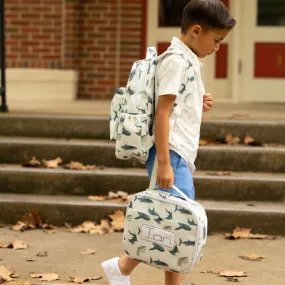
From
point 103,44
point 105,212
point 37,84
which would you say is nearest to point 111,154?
point 105,212

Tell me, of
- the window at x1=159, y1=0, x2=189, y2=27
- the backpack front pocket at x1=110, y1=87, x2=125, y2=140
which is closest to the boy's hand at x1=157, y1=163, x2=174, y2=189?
the backpack front pocket at x1=110, y1=87, x2=125, y2=140

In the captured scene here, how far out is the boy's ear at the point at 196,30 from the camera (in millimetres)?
3453

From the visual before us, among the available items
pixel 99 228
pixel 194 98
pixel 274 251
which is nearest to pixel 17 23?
pixel 99 228

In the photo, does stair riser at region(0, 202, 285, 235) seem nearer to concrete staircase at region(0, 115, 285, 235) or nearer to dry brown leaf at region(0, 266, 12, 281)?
concrete staircase at region(0, 115, 285, 235)

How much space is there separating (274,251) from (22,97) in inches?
204

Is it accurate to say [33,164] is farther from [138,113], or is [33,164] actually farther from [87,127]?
[138,113]

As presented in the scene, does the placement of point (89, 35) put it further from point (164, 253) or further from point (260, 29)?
point (164, 253)

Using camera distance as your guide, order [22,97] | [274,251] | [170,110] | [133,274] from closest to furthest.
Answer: [170,110] < [133,274] < [274,251] < [22,97]

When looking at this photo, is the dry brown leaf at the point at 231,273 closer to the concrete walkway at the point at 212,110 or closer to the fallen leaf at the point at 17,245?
the fallen leaf at the point at 17,245

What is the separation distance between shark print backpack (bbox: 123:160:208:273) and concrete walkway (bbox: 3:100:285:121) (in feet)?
11.1

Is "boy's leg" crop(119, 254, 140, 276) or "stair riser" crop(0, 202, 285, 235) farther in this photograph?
"stair riser" crop(0, 202, 285, 235)

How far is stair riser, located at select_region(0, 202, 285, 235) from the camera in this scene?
17.6 feet

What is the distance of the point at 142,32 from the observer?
391 inches

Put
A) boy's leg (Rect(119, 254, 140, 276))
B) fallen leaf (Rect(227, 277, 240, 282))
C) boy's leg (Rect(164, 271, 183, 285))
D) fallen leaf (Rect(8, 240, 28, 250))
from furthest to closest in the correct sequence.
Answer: fallen leaf (Rect(8, 240, 28, 250)) → fallen leaf (Rect(227, 277, 240, 282)) → boy's leg (Rect(119, 254, 140, 276)) → boy's leg (Rect(164, 271, 183, 285))
